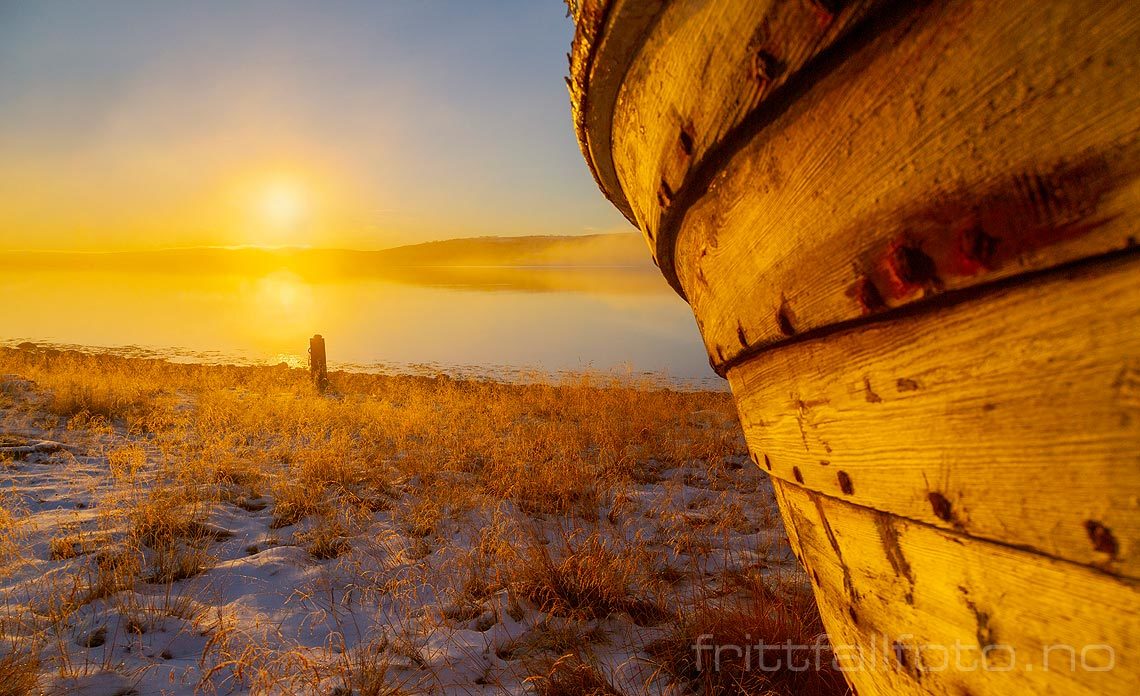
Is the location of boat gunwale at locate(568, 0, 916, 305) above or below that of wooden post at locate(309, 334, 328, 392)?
below

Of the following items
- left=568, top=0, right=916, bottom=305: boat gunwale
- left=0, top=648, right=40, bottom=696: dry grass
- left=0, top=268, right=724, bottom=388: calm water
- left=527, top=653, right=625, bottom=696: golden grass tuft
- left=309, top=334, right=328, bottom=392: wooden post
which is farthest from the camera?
left=0, top=268, right=724, bottom=388: calm water

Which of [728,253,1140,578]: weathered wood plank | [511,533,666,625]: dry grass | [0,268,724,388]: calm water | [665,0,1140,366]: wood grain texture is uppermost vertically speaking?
[0,268,724,388]: calm water

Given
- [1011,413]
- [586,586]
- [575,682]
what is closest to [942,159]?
[1011,413]

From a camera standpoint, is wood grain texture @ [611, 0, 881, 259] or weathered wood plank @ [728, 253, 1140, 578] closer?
weathered wood plank @ [728, 253, 1140, 578]

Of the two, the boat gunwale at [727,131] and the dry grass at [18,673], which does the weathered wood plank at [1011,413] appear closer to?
the boat gunwale at [727,131]

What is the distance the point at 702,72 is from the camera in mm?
972

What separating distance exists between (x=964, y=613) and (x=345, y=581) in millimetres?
3287

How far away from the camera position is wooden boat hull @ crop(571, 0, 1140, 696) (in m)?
0.59

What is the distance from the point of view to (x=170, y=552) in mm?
3221

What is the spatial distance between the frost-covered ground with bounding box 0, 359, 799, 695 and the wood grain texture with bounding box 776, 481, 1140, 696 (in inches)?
55.2

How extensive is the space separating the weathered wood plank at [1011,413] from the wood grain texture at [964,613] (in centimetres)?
4

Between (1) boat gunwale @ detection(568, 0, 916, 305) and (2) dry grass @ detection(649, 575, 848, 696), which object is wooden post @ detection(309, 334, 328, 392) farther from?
(1) boat gunwale @ detection(568, 0, 916, 305)

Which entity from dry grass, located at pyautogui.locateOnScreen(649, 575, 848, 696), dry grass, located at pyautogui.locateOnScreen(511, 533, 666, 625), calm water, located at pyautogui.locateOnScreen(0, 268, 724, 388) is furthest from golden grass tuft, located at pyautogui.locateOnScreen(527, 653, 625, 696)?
calm water, located at pyautogui.locateOnScreen(0, 268, 724, 388)

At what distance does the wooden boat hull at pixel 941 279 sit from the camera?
1.93ft
